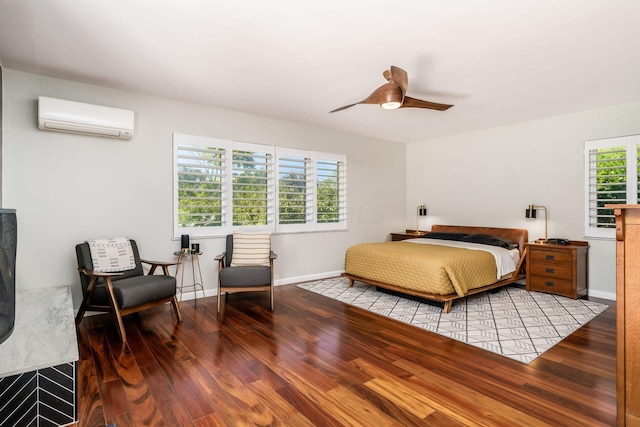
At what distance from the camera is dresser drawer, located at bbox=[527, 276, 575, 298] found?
179 inches

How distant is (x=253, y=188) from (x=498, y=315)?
3.50 meters

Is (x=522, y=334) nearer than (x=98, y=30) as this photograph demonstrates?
No

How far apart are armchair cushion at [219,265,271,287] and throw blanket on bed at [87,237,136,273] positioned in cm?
99

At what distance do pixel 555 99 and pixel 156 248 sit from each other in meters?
5.23

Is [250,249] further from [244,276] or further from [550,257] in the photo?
[550,257]

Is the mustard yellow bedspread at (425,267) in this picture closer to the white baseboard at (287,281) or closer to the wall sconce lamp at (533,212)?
the white baseboard at (287,281)

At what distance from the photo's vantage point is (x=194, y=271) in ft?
15.0

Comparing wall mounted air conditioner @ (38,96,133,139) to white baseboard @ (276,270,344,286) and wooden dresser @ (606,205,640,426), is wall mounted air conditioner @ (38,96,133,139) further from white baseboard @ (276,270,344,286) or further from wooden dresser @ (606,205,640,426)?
wooden dresser @ (606,205,640,426)

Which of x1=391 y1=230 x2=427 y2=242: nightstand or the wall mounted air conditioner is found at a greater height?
the wall mounted air conditioner

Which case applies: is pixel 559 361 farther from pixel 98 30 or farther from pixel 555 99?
pixel 98 30

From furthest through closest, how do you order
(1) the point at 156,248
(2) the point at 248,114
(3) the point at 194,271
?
1. (2) the point at 248,114
2. (3) the point at 194,271
3. (1) the point at 156,248

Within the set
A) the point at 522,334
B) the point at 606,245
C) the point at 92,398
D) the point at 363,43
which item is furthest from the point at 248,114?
the point at 606,245

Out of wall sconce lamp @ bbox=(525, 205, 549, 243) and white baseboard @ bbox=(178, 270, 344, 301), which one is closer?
white baseboard @ bbox=(178, 270, 344, 301)

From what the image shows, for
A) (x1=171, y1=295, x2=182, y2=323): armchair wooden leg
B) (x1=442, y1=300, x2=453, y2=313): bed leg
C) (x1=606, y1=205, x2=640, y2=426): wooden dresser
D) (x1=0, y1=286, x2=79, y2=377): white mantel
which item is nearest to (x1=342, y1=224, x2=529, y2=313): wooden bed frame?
(x1=442, y1=300, x2=453, y2=313): bed leg
